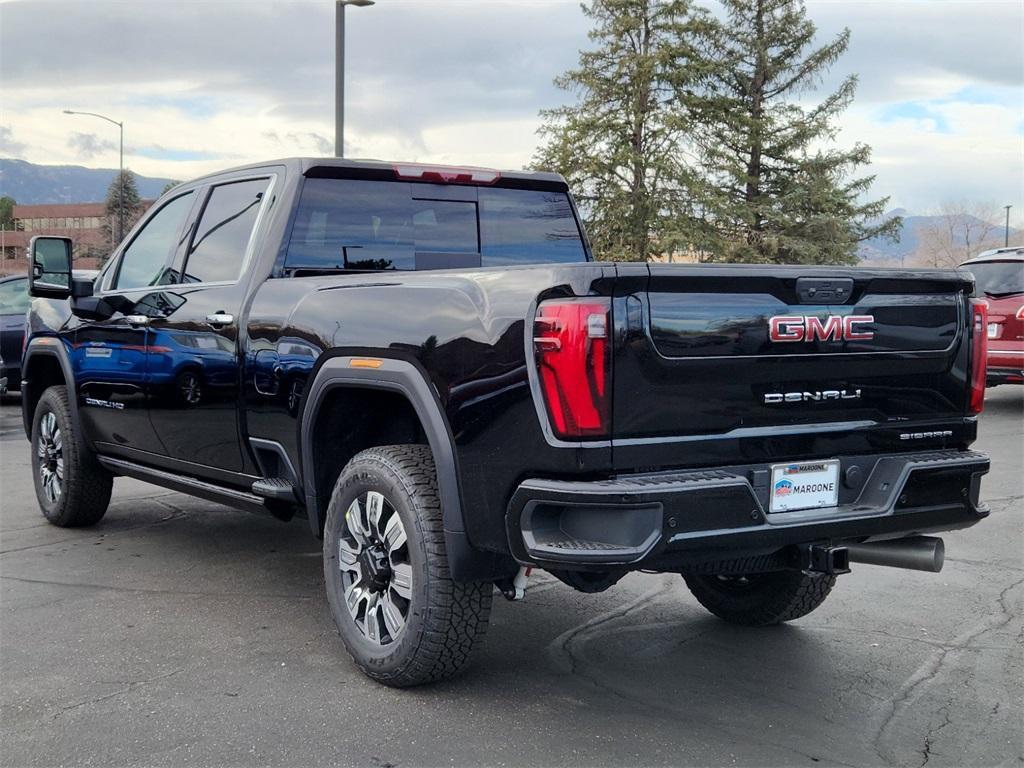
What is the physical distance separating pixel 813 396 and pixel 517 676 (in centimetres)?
153

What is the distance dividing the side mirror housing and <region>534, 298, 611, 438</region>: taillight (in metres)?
3.68

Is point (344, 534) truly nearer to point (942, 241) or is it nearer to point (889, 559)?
point (889, 559)

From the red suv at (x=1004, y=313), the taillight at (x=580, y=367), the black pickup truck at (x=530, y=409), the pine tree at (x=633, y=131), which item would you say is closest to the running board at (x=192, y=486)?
the black pickup truck at (x=530, y=409)

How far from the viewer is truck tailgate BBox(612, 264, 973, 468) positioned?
3.42 meters

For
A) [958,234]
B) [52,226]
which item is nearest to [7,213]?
[52,226]

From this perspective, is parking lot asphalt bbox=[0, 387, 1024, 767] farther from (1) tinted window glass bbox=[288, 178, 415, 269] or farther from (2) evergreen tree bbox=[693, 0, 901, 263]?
(2) evergreen tree bbox=[693, 0, 901, 263]

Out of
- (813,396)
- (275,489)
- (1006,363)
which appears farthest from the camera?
(1006,363)

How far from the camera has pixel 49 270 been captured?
6.05 m

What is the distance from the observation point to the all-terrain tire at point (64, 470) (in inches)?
252

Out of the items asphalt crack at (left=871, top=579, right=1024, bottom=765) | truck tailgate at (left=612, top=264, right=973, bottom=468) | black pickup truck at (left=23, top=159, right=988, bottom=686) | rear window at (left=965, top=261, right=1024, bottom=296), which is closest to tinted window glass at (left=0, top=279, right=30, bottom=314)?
black pickup truck at (left=23, top=159, right=988, bottom=686)

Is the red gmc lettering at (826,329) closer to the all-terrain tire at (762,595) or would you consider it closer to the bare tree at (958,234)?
the all-terrain tire at (762,595)

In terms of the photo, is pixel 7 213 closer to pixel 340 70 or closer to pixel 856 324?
pixel 340 70

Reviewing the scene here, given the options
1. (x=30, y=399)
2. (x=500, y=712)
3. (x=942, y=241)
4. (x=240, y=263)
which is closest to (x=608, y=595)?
(x=500, y=712)

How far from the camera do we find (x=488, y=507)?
3.60 metres
